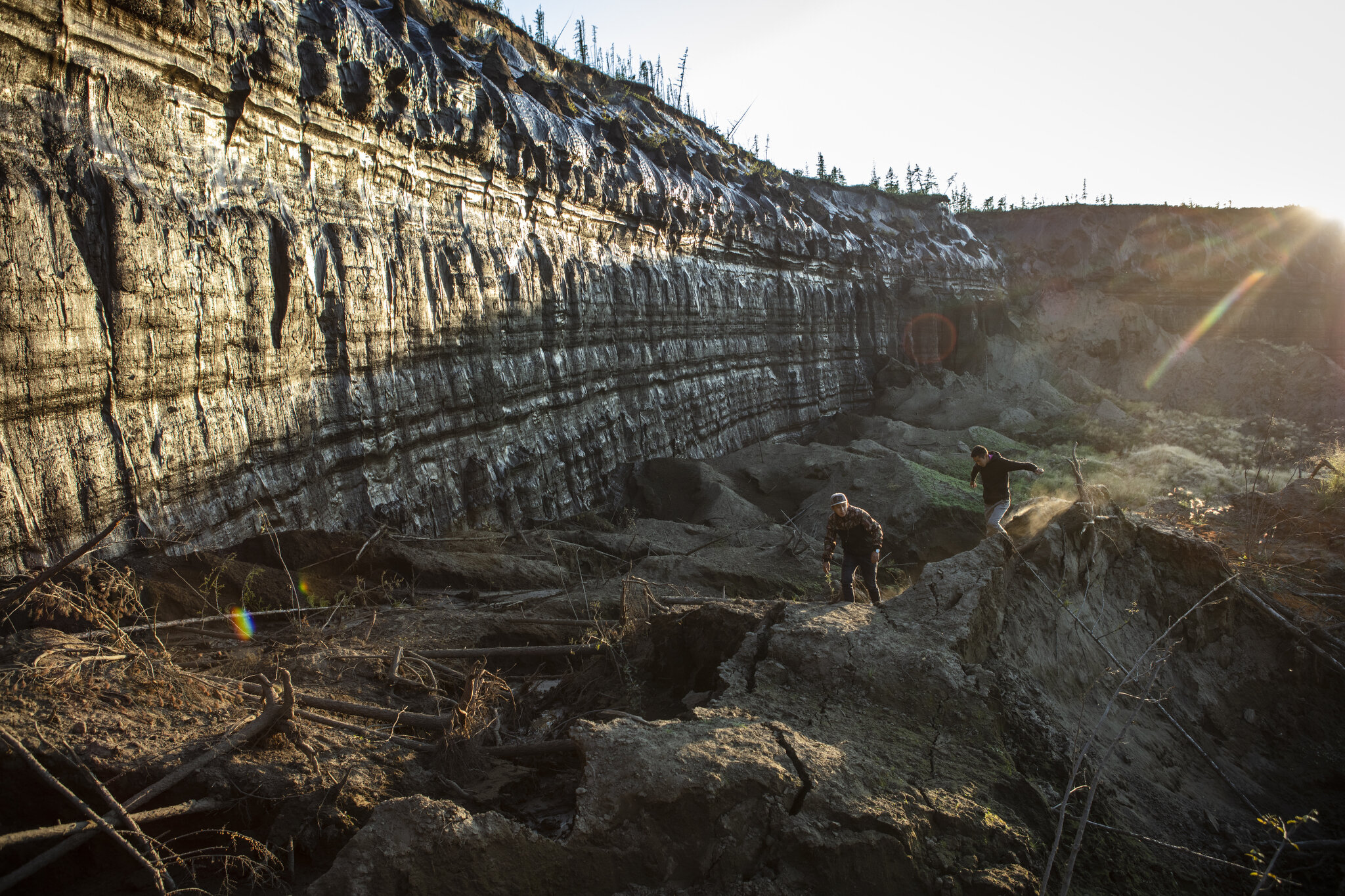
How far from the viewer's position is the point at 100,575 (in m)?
5.07

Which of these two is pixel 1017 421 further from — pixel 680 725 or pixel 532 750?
pixel 532 750

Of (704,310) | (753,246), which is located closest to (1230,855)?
(704,310)

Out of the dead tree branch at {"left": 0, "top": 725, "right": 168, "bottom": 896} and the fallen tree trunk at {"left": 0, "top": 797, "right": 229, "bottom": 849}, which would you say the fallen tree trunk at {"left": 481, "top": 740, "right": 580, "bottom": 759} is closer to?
the fallen tree trunk at {"left": 0, "top": 797, "right": 229, "bottom": 849}

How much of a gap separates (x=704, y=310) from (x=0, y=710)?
15.7m

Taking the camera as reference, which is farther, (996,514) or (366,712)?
(996,514)

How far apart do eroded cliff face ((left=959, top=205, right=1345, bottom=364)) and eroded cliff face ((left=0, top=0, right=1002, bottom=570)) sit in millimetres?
30289

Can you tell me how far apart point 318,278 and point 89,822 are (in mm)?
6314

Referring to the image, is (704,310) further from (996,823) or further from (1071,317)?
(1071,317)

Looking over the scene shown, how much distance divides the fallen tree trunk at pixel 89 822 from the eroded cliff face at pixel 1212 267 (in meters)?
40.6

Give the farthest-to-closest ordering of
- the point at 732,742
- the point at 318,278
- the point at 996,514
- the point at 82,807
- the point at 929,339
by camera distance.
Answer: the point at 929,339
the point at 318,278
the point at 996,514
the point at 732,742
the point at 82,807

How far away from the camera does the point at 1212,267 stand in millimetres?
37000

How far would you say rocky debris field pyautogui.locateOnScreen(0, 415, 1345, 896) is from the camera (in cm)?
307

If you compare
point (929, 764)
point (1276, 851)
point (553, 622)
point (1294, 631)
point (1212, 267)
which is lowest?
point (1294, 631)

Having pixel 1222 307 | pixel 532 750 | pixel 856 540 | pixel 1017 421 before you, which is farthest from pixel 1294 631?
pixel 1222 307
